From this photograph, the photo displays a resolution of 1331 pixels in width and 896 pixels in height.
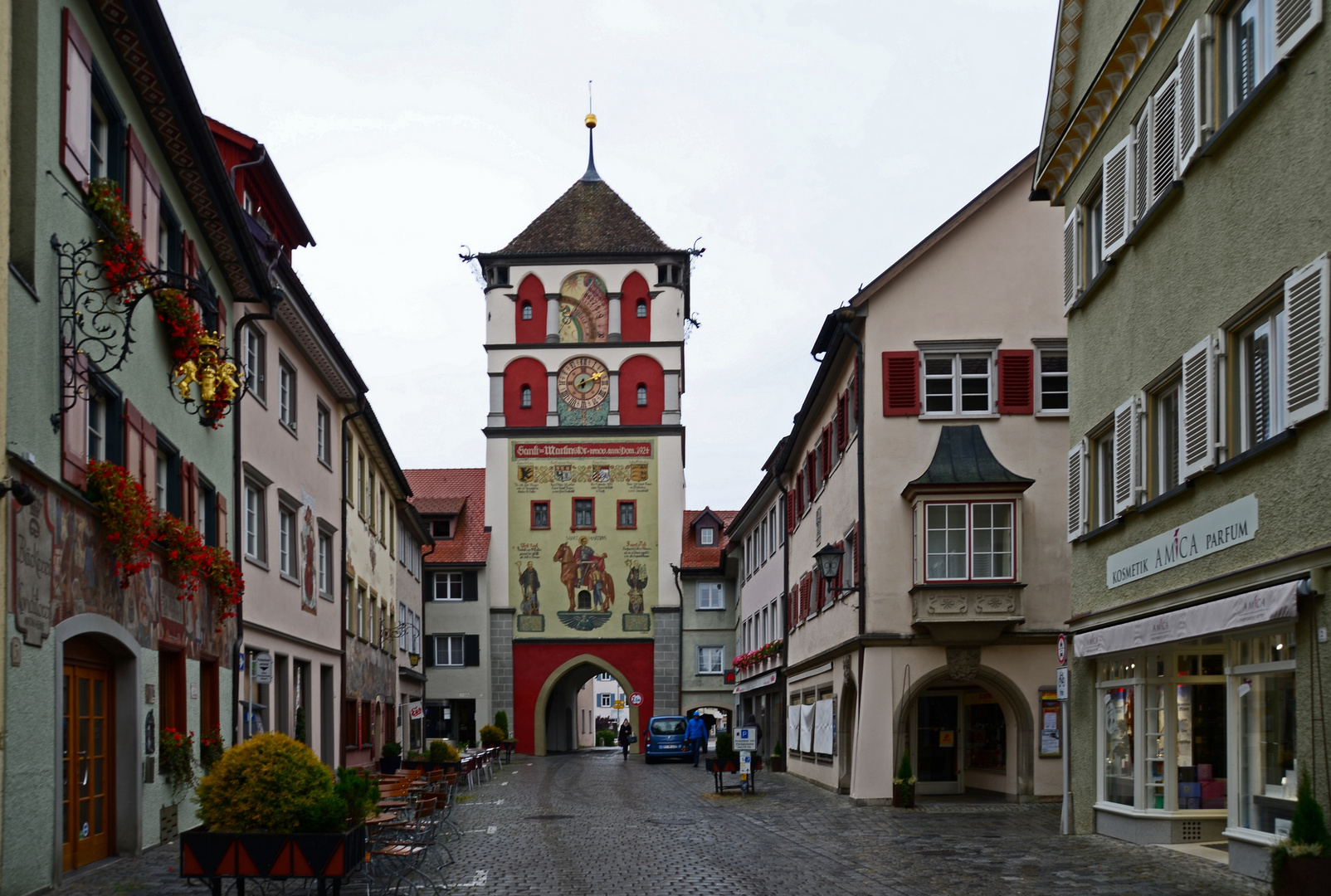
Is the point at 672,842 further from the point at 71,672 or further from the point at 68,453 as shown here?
the point at 68,453

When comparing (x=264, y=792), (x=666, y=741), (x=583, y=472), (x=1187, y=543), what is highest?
(x=583, y=472)

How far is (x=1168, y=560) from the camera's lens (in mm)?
14422

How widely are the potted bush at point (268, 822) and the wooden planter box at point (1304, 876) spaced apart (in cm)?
633

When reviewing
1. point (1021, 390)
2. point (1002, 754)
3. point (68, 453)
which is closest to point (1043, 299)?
point (1021, 390)

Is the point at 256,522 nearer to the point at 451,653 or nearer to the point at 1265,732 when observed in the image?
the point at 1265,732

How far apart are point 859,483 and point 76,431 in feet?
48.7

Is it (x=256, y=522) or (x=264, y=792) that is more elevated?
(x=256, y=522)

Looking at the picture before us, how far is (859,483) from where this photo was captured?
25.2m

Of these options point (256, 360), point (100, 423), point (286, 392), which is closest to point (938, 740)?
point (286, 392)

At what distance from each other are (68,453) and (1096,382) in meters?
10.9

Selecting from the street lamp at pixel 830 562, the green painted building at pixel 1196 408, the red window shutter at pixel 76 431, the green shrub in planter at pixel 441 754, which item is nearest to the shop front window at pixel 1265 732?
the green painted building at pixel 1196 408

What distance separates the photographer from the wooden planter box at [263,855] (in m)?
9.98

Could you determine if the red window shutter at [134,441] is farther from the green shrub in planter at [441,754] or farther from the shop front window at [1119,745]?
the green shrub in planter at [441,754]

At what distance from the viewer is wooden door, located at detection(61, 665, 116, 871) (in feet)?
43.7
